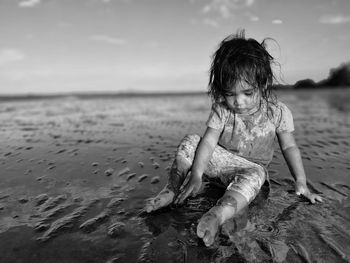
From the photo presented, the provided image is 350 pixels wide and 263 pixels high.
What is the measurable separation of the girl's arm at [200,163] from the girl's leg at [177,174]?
6 centimetres

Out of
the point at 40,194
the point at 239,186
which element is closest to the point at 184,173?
the point at 239,186

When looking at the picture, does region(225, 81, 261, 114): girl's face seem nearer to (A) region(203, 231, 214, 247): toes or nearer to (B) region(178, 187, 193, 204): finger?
(B) region(178, 187, 193, 204): finger

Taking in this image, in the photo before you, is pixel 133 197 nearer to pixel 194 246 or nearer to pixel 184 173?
pixel 184 173

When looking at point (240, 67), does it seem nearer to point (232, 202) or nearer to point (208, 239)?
point (232, 202)

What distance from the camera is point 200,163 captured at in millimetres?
2936

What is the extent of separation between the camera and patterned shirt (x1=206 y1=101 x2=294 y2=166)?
122 inches

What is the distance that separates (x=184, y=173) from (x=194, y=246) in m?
0.90

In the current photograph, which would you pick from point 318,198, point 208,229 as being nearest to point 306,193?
point 318,198

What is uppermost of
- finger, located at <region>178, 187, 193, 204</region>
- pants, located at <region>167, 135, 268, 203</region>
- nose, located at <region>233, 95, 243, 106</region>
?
nose, located at <region>233, 95, 243, 106</region>

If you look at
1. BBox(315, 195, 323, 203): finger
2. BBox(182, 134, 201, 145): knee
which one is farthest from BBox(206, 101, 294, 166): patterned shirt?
BBox(315, 195, 323, 203): finger

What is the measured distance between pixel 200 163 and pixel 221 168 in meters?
0.30

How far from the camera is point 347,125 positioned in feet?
24.8

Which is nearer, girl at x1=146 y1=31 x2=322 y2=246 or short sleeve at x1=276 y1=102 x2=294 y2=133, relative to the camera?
girl at x1=146 y1=31 x2=322 y2=246

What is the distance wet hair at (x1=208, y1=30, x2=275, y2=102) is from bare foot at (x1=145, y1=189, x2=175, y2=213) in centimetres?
115
